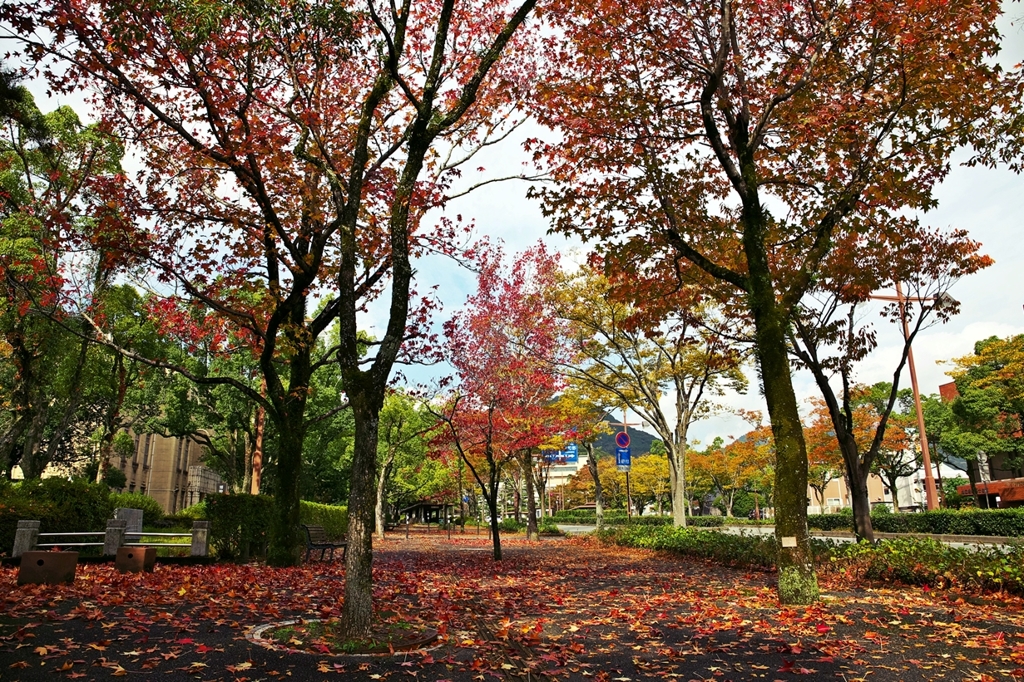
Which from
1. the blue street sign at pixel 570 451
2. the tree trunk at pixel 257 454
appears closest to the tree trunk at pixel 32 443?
the tree trunk at pixel 257 454

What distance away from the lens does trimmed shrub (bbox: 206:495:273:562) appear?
14703 mm

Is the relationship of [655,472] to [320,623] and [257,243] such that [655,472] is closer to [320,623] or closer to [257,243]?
[257,243]

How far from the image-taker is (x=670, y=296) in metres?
14.7

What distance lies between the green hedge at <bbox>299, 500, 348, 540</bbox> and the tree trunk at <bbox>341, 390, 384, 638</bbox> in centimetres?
1550

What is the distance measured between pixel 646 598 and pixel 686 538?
32.1 ft

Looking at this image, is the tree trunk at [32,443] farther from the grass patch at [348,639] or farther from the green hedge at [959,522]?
the green hedge at [959,522]

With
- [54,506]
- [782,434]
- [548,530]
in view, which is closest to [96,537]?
[54,506]

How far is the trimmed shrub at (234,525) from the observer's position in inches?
579

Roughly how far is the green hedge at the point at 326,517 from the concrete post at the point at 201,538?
287 inches

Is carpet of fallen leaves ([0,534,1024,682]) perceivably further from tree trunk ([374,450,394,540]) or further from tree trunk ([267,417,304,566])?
tree trunk ([374,450,394,540])

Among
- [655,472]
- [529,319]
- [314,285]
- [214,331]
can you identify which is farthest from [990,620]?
[655,472]

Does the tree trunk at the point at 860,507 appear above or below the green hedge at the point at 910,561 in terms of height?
above

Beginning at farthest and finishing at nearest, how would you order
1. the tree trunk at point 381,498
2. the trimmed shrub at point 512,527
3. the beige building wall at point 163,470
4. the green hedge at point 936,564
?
the trimmed shrub at point 512,527, the beige building wall at point 163,470, the tree trunk at point 381,498, the green hedge at point 936,564

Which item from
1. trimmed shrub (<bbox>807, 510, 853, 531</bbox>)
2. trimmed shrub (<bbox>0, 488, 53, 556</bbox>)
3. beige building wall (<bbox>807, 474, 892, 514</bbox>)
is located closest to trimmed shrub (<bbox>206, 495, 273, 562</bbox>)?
trimmed shrub (<bbox>0, 488, 53, 556</bbox>)
